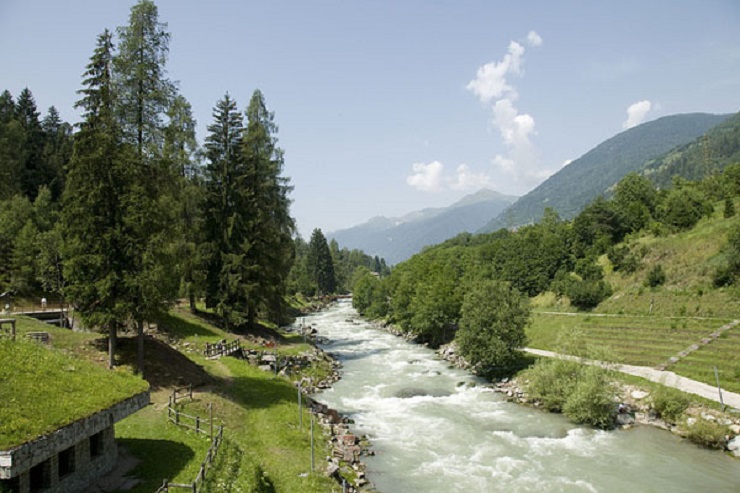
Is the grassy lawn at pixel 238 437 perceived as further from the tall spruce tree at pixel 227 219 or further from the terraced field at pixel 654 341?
the terraced field at pixel 654 341

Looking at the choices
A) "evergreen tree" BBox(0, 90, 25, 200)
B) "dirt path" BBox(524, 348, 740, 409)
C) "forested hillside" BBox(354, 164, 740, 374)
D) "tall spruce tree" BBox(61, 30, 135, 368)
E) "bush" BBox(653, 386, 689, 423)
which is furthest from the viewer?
"evergreen tree" BBox(0, 90, 25, 200)

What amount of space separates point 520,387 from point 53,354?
32.7m

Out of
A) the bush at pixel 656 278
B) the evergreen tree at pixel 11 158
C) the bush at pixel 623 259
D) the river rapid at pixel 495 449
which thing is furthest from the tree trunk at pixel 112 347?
the bush at pixel 623 259

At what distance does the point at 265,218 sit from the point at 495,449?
30.1m

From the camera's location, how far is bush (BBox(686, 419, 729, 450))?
2605cm

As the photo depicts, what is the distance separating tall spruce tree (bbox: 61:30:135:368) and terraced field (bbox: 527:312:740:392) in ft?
101

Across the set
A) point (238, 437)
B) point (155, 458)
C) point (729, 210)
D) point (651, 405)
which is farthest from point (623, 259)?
point (155, 458)

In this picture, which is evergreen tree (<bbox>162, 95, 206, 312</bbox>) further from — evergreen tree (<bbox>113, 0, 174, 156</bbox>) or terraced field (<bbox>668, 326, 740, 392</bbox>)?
terraced field (<bbox>668, 326, 740, 392</bbox>)

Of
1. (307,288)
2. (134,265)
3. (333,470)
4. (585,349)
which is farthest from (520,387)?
(307,288)

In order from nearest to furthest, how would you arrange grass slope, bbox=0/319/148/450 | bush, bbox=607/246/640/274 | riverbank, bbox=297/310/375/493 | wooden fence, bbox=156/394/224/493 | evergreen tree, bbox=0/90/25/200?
grass slope, bbox=0/319/148/450 < wooden fence, bbox=156/394/224/493 < riverbank, bbox=297/310/375/493 < evergreen tree, bbox=0/90/25/200 < bush, bbox=607/246/640/274

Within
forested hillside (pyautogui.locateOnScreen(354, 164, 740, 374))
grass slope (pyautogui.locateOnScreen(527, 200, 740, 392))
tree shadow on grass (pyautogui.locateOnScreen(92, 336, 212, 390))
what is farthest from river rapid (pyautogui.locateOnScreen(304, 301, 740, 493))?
tree shadow on grass (pyautogui.locateOnScreen(92, 336, 212, 390))

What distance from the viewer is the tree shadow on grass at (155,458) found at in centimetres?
1696

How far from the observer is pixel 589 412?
100ft

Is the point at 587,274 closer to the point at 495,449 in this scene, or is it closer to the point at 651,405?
the point at 651,405
